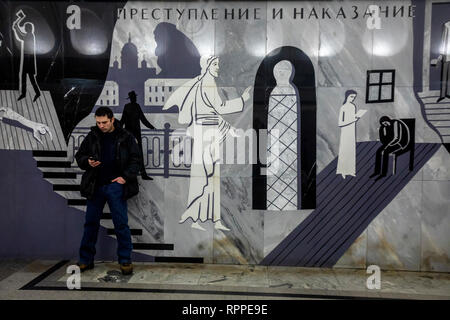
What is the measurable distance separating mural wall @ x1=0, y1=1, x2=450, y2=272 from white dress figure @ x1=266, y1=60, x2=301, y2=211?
2cm

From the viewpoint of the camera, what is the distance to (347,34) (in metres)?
5.11

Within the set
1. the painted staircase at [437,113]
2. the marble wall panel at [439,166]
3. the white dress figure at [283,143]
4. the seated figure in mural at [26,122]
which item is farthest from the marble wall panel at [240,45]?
the marble wall panel at [439,166]

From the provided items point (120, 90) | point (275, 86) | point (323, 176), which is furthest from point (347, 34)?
point (120, 90)

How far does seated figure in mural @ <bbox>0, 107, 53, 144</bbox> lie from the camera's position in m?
5.35

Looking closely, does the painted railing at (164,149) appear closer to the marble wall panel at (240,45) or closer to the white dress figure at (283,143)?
the marble wall panel at (240,45)

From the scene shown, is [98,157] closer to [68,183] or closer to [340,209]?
[68,183]

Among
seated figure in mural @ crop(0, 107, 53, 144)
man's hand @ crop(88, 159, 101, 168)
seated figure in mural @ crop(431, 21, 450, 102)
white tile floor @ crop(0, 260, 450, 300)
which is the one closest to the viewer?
white tile floor @ crop(0, 260, 450, 300)

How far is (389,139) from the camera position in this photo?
16.8 ft

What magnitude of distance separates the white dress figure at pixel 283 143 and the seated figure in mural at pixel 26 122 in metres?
3.18

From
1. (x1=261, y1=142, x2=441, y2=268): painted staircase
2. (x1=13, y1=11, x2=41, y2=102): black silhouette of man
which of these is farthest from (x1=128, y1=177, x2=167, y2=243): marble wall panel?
(x1=13, y1=11, x2=41, y2=102): black silhouette of man

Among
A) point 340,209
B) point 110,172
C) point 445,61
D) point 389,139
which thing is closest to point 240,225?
point 340,209

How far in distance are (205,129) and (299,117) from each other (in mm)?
1318

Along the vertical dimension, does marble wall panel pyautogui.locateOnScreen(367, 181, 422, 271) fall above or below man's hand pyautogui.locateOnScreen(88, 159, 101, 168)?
below

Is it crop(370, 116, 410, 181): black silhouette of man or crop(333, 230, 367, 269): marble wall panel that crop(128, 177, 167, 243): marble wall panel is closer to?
crop(333, 230, 367, 269): marble wall panel
